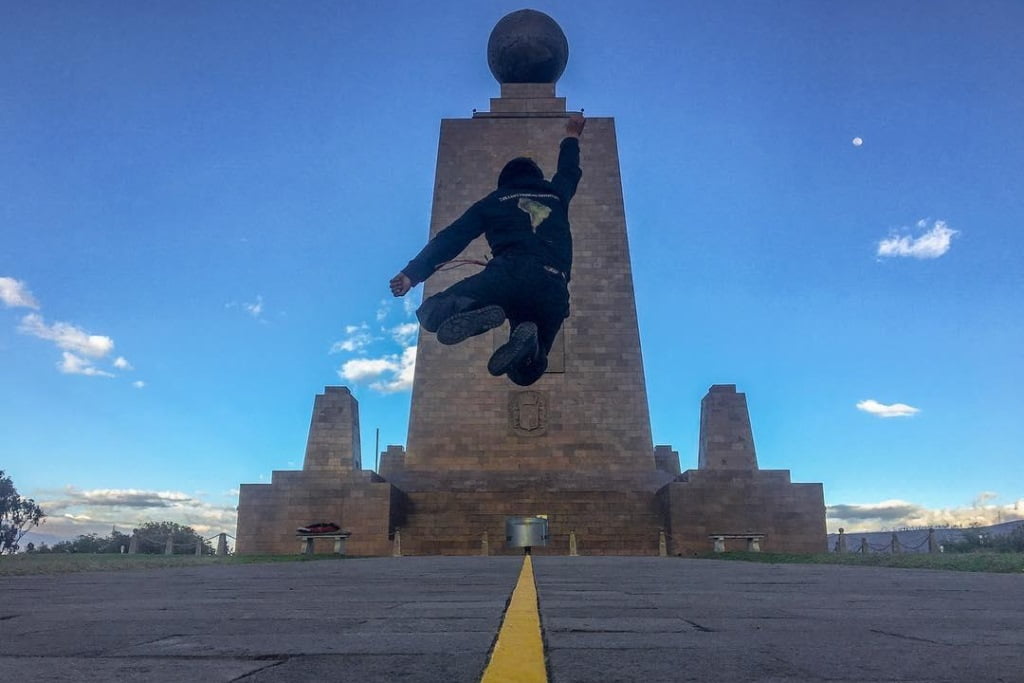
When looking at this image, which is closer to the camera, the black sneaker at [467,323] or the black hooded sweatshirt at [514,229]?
the black sneaker at [467,323]

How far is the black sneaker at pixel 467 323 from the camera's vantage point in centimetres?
645

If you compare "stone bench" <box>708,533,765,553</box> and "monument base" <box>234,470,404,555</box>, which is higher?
"monument base" <box>234,470,404,555</box>

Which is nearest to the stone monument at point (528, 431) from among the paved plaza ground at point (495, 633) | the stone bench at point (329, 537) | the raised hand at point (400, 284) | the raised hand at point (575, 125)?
the stone bench at point (329, 537)

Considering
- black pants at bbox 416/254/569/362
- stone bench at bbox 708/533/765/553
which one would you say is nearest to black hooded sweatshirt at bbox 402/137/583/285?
black pants at bbox 416/254/569/362

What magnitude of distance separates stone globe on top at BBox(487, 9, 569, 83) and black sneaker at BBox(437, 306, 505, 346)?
2265 centimetres

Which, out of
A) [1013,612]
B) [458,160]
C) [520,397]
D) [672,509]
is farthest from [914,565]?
[458,160]

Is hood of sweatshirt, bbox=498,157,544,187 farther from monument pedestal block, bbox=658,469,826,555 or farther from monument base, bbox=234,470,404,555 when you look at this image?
monument pedestal block, bbox=658,469,826,555

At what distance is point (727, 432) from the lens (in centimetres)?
2272

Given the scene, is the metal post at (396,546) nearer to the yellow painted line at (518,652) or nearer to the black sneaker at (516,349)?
the black sneaker at (516,349)

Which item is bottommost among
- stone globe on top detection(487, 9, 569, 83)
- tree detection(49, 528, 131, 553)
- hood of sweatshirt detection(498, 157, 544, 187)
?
tree detection(49, 528, 131, 553)

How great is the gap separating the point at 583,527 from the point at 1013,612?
1632cm

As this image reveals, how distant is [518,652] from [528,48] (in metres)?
27.2

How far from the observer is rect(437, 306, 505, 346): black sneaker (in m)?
6.45

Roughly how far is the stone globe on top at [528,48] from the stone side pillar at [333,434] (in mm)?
13271
